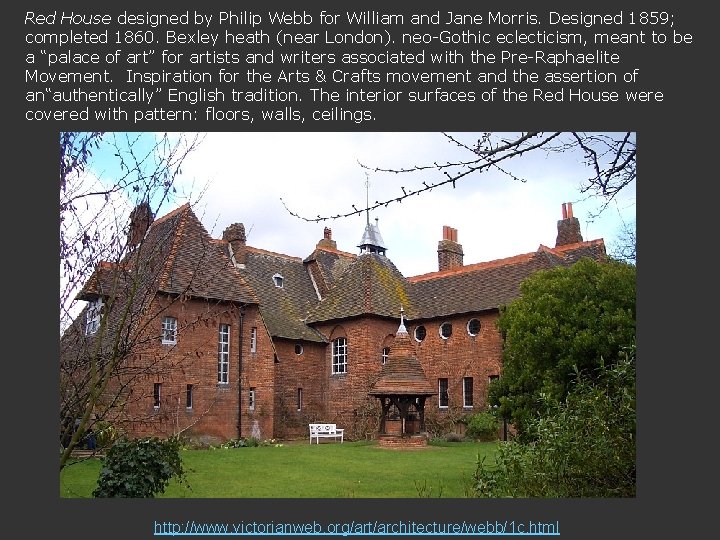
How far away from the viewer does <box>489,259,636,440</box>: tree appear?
51.3 ft

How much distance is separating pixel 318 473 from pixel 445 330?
17.3 m

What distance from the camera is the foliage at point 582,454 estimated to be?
24.2 ft

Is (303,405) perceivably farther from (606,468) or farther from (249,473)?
(606,468)

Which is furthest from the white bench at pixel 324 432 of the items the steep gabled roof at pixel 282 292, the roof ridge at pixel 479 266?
the roof ridge at pixel 479 266

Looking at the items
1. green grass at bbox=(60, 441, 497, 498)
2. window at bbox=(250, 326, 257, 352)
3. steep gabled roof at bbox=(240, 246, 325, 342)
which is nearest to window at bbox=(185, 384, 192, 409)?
green grass at bbox=(60, 441, 497, 498)

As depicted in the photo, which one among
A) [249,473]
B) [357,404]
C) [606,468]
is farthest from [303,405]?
[606,468]

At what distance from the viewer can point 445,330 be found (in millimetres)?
32750

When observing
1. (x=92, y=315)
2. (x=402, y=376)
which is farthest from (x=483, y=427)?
(x=92, y=315)

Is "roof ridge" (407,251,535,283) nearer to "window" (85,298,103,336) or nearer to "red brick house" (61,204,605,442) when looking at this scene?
"red brick house" (61,204,605,442)

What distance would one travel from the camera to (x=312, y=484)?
47.0ft

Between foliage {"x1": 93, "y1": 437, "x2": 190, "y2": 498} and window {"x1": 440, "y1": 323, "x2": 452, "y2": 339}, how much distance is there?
24.4 metres

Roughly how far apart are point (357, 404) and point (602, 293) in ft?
56.2

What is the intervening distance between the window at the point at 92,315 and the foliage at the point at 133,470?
88.6 inches

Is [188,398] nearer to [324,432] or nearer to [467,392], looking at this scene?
[324,432]
